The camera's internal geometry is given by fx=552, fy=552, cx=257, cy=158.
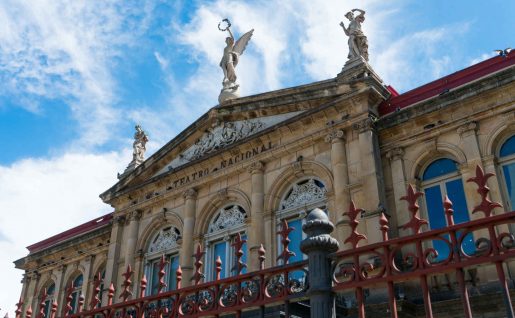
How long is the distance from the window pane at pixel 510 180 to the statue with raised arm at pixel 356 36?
15.8 ft

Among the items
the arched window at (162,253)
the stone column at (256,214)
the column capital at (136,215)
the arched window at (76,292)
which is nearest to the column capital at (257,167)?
the stone column at (256,214)

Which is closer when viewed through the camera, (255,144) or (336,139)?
(336,139)

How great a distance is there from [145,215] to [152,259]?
1.56 m

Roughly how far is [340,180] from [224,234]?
3962 mm

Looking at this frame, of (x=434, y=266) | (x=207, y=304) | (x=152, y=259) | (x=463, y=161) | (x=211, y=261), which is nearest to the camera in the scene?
(x=434, y=266)

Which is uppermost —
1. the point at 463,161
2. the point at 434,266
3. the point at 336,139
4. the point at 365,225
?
the point at 336,139

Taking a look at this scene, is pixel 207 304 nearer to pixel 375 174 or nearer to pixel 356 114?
pixel 375 174

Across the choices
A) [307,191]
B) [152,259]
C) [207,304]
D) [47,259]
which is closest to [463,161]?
[307,191]

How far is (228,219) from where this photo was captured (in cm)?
1539

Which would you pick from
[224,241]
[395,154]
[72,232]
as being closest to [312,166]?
[395,154]

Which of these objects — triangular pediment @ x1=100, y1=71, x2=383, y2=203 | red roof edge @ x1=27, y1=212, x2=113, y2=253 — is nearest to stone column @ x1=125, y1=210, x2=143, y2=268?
triangular pediment @ x1=100, y1=71, x2=383, y2=203

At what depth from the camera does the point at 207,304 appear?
6.20 metres

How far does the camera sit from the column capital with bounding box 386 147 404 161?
13033mm

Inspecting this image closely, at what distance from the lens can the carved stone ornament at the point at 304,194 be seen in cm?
1375
